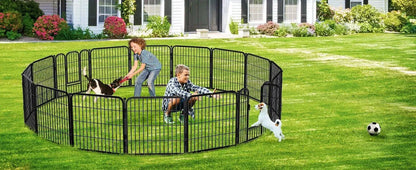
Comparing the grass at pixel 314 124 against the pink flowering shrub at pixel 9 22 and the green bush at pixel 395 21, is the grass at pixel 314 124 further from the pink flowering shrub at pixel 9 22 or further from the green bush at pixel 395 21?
the green bush at pixel 395 21

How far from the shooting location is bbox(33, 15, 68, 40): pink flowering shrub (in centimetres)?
3712

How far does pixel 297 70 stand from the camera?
91.0 feet

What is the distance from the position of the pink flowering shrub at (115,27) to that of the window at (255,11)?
737cm

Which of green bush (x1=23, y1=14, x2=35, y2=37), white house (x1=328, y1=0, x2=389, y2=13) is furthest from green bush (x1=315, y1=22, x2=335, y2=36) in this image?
green bush (x1=23, y1=14, x2=35, y2=37)

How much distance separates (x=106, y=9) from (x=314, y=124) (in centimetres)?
2351

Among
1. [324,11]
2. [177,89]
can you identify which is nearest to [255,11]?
[324,11]

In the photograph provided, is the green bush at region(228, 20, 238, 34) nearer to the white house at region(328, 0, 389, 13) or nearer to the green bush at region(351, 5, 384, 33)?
the green bush at region(351, 5, 384, 33)

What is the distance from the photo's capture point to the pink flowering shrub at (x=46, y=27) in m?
37.1

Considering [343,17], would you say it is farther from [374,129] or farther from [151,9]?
[374,129]

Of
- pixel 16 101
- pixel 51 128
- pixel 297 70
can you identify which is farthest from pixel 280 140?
pixel 297 70

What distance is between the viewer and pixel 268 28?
1623 inches

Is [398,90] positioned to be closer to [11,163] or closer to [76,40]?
[11,163]

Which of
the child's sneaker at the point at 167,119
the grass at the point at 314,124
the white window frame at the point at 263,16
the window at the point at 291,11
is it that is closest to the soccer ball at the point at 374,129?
the grass at the point at 314,124

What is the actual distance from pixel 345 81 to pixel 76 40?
16233 mm
